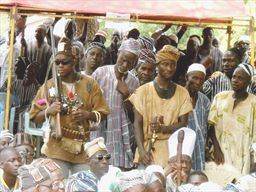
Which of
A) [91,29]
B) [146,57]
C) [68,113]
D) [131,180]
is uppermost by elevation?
[91,29]

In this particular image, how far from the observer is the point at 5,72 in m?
12.7

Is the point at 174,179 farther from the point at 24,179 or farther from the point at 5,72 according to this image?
the point at 5,72

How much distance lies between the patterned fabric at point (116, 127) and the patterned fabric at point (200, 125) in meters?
0.69

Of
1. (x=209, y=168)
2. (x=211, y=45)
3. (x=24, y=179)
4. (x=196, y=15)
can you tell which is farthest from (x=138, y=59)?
(x=24, y=179)

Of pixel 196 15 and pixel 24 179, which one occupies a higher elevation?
pixel 196 15

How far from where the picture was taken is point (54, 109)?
413 inches

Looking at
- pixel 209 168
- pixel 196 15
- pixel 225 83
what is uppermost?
pixel 196 15

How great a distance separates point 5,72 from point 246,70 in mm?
2963

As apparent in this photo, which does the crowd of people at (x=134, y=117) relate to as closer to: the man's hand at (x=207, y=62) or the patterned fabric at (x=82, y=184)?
the man's hand at (x=207, y=62)

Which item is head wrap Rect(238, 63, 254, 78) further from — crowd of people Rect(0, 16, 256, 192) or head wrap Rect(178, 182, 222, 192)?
head wrap Rect(178, 182, 222, 192)

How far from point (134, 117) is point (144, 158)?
651mm

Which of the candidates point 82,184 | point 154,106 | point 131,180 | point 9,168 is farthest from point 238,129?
point 82,184

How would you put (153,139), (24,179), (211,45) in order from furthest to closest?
(211,45) → (153,139) → (24,179)

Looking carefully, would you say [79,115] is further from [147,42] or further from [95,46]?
[147,42]
